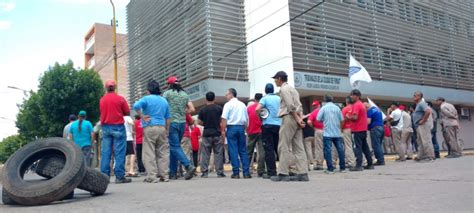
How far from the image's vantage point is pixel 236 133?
7980 millimetres

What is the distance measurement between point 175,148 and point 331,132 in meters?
3.22

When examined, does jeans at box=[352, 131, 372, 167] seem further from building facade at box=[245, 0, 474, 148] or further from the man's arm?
building facade at box=[245, 0, 474, 148]

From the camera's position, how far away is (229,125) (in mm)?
8008

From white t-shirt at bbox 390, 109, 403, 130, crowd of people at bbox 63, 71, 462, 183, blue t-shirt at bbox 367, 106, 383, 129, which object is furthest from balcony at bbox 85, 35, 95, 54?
blue t-shirt at bbox 367, 106, 383, 129

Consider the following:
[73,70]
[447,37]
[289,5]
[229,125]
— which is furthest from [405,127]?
[73,70]

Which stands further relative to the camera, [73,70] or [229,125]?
[73,70]

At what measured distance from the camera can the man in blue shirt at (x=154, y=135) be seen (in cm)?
710

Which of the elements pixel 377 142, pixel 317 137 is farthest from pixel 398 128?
pixel 317 137

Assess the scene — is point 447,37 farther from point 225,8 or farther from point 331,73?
point 225,8

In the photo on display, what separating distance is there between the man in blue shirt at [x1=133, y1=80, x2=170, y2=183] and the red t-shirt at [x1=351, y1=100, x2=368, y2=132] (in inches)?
163

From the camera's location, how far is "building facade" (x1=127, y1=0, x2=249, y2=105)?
53.1 feet

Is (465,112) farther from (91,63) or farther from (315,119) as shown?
(91,63)

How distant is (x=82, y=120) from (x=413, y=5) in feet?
57.9

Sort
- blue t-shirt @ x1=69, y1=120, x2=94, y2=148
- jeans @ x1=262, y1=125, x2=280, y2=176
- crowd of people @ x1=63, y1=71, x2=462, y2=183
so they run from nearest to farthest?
1. crowd of people @ x1=63, y1=71, x2=462, y2=183
2. jeans @ x1=262, y1=125, x2=280, y2=176
3. blue t-shirt @ x1=69, y1=120, x2=94, y2=148
